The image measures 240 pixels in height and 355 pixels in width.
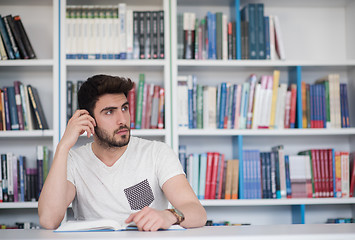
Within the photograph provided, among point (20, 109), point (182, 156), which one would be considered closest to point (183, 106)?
point (182, 156)

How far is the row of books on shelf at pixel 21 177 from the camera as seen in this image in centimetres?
285

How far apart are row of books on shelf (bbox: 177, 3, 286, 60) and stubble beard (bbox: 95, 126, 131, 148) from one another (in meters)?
1.14

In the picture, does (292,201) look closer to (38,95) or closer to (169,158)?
(169,158)

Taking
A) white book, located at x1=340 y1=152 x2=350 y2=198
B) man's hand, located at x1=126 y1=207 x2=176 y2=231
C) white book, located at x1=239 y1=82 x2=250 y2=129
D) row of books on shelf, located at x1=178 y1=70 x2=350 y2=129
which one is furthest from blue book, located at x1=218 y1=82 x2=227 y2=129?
man's hand, located at x1=126 y1=207 x2=176 y2=231

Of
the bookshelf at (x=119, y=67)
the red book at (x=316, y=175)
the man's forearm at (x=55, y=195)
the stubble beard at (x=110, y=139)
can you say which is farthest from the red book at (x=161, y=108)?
the man's forearm at (x=55, y=195)

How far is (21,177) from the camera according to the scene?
2887 millimetres

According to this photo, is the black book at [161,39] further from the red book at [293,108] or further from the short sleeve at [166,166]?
the short sleeve at [166,166]

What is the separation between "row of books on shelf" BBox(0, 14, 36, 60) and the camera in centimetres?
289

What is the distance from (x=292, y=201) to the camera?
9.67 feet

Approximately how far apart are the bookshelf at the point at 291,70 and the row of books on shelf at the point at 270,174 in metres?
0.09

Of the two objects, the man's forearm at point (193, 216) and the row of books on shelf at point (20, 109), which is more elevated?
the row of books on shelf at point (20, 109)

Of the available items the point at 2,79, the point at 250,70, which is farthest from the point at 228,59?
the point at 2,79

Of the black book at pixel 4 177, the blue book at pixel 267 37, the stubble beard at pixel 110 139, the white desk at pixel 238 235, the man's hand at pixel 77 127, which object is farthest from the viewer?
the blue book at pixel 267 37

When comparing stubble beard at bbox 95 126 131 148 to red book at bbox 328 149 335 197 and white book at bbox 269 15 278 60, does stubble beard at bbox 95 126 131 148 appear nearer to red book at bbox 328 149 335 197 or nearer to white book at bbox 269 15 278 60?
white book at bbox 269 15 278 60
